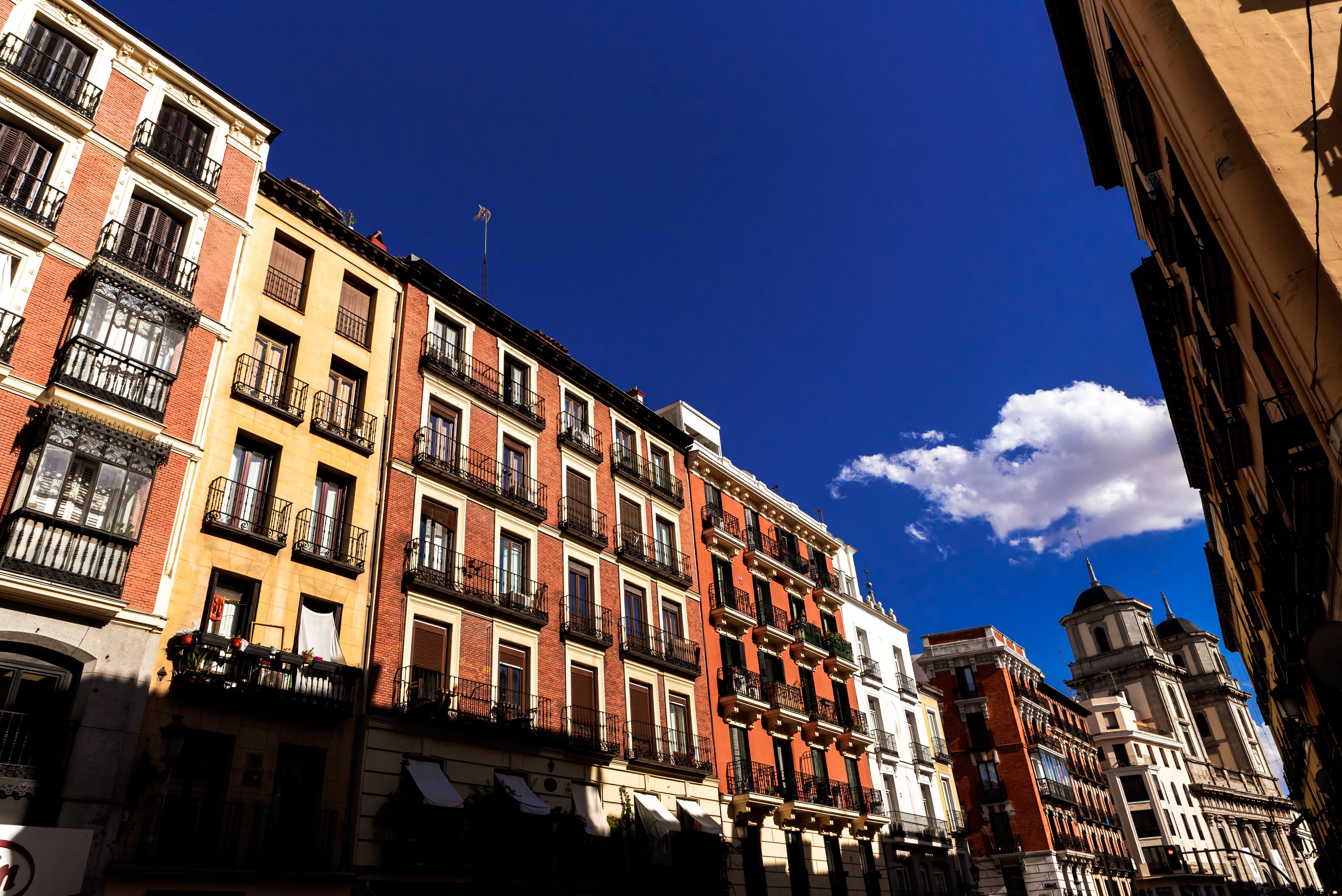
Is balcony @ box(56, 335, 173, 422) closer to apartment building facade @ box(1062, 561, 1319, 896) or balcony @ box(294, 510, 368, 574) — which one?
balcony @ box(294, 510, 368, 574)

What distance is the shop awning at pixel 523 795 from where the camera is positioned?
69.2ft

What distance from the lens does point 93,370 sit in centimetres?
1686

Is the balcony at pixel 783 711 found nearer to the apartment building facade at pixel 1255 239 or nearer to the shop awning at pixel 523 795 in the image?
the shop awning at pixel 523 795

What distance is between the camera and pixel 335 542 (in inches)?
825

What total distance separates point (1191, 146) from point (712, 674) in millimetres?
23735

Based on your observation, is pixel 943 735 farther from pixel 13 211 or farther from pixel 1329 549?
pixel 13 211

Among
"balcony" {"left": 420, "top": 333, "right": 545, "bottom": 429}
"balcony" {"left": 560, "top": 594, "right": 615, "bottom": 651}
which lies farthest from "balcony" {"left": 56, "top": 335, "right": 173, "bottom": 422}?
"balcony" {"left": 560, "top": 594, "right": 615, "bottom": 651}

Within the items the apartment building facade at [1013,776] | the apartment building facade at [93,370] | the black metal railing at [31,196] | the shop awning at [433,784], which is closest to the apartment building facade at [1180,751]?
the apartment building facade at [1013,776]

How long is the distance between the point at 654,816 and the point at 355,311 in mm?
17280

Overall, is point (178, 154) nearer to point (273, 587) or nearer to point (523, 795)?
point (273, 587)

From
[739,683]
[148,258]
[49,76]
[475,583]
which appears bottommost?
[739,683]

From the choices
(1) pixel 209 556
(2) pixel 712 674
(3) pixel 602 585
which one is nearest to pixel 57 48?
(1) pixel 209 556

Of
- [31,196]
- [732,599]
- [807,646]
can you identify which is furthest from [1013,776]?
[31,196]

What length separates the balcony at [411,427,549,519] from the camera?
2394 centimetres
